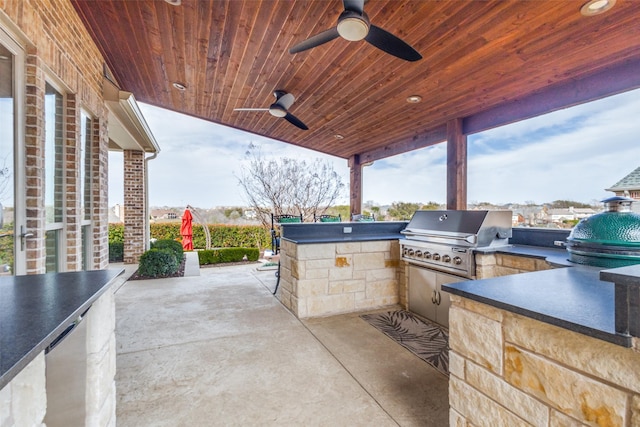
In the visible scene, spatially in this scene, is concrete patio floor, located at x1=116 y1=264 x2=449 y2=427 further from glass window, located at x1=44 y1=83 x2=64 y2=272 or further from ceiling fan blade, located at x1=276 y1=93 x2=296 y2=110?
ceiling fan blade, located at x1=276 y1=93 x2=296 y2=110

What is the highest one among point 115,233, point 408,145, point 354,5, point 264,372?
point 354,5

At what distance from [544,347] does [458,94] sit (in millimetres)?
3498

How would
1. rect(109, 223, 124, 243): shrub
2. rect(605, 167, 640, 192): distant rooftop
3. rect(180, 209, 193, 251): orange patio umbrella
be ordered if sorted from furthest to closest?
rect(109, 223, 124, 243): shrub < rect(180, 209, 193, 251): orange patio umbrella < rect(605, 167, 640, 192): distant rooftop

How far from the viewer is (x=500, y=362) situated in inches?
43.3

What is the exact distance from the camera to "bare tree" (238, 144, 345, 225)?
880 cm

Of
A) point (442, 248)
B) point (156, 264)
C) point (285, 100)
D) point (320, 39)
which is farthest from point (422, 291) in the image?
point (156, 264)

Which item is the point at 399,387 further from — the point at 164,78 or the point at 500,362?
the point at 164,78

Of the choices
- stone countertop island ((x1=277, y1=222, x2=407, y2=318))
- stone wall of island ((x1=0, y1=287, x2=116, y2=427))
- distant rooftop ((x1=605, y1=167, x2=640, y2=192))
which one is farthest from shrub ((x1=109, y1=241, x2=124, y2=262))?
distant rooftop ((x1=605, y1=167, x2=640, y2=192))

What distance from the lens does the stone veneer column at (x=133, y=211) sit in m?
6.65

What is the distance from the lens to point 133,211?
668 centimetres

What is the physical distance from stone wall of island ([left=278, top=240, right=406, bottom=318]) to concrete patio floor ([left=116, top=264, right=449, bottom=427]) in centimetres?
21

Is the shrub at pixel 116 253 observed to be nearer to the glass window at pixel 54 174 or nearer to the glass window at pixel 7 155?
the glass window at pixel 54 174

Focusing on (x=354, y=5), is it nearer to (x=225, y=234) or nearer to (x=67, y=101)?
(x=67, y=101)

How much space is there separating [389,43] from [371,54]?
28.0 inches
